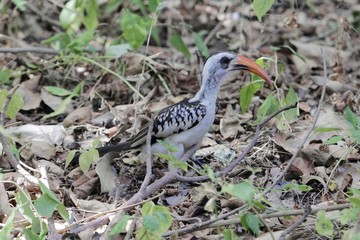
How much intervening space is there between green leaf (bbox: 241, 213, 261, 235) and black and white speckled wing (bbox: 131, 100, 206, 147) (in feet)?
3.72

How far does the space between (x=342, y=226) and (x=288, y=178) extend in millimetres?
770

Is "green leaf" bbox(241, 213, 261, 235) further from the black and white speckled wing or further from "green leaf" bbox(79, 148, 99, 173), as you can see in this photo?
the black and white speckled wing

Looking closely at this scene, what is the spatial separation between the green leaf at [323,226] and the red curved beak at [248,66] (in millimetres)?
1279

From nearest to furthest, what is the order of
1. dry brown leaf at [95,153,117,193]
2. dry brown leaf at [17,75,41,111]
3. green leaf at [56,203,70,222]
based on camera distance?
green leaf at [56,203,70,222] → dry brown leaf at [95,153,117,193] → dry brown leaf at [17,75,41,111]

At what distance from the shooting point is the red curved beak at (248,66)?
13.8 ft

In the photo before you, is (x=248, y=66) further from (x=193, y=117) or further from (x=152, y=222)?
(x=152, y=222)

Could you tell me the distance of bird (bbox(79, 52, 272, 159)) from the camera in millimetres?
4160

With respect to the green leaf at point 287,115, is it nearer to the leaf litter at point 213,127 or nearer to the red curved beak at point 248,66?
the leaf litter at point 213,127

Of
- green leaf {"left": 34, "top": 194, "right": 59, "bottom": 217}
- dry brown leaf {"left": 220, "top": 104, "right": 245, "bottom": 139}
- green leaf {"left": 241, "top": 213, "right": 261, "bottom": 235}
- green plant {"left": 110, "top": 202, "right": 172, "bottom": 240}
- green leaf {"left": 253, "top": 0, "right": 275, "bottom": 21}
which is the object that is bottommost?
dry brown leaf {"left": 220, "top": 104, "right": 245, "bottom": 139}

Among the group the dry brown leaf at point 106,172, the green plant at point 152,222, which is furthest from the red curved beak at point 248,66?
the green plant at point 152,222

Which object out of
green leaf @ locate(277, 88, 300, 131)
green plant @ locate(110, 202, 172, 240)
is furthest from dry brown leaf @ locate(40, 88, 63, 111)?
green plant @ locate(110, 202, 172, 240)

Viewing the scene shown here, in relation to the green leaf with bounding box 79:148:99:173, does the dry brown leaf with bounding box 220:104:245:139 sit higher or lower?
lower

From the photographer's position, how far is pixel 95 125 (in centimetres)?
491

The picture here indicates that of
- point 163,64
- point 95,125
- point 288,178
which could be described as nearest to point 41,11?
point 163,64
